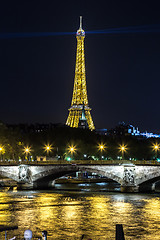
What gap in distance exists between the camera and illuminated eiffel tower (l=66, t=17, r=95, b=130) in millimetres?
140875

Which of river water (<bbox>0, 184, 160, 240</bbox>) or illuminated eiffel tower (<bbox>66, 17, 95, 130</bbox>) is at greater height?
illuminated eiffel tower (<bbox>66, 17, 95, 130</bbox>)

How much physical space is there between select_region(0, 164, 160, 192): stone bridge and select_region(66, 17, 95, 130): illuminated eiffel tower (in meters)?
66.7

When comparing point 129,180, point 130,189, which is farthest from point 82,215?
point 129,180

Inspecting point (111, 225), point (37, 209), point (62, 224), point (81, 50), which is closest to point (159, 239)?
point (111, 225)

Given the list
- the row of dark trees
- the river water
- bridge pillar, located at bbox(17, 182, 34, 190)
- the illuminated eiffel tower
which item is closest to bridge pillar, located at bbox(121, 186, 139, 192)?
the river water

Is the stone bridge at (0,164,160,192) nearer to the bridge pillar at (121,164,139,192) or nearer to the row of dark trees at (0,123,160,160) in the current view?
the bridge pillar at (121,164,139,192)

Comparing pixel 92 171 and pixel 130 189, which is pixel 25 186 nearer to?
pixel 92 171

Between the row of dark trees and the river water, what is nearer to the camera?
the river water

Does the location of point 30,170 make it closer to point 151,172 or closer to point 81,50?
point 151,172

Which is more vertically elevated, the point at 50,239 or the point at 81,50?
the point at 81,50

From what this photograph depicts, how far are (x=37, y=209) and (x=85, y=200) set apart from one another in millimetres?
8435

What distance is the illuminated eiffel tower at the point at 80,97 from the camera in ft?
462

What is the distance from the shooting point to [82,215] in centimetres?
4125

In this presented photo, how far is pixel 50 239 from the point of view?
1206 inches
